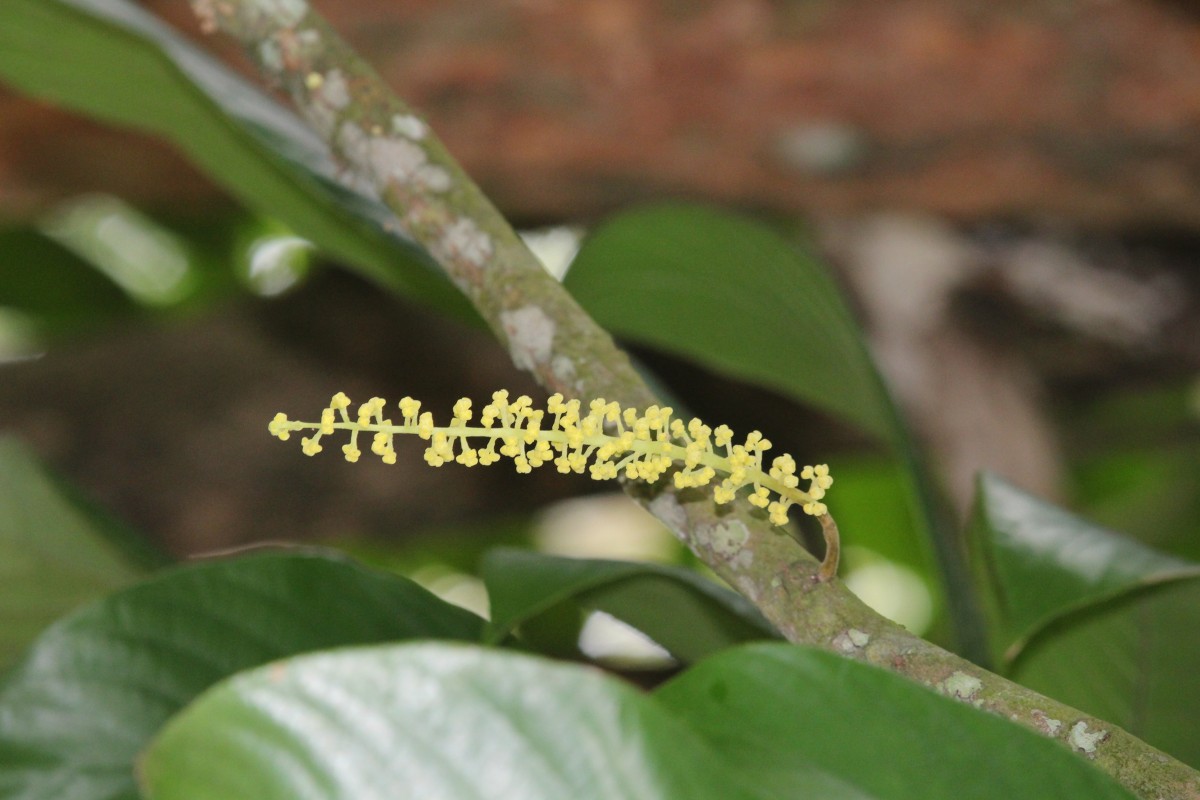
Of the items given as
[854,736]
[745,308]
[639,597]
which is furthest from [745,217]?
[854,736]

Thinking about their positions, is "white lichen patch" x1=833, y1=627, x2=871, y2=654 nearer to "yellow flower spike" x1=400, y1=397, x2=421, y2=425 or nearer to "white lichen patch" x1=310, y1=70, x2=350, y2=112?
"yellow flower spike" x1=400, y1=397, x2=421, y2=425

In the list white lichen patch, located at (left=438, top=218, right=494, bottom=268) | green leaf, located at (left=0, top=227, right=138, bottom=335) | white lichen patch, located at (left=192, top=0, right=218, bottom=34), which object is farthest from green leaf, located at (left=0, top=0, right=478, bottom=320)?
green leaf, located at (left=0, top=227, right=138, bottom=335)

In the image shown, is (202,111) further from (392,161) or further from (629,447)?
(629,447)

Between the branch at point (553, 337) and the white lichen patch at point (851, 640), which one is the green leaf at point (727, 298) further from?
the white lichen patch at point (851, 640)

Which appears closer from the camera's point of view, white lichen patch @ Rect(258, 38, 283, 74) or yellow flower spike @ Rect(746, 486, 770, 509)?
yellow flower spike @ Rect(746, 486, 770, 509)

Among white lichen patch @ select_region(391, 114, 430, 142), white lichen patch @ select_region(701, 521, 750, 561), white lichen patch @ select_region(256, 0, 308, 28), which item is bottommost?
white lichen patch @ select_region(701, 521, 750, 561)
